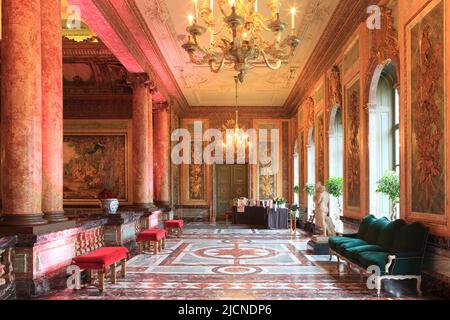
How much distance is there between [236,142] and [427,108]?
10.4 m

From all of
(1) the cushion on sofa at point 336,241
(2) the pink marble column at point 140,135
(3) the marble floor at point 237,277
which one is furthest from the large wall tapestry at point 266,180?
(1) the cushion on sofa at point 336,241

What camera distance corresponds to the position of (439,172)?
5.79 m

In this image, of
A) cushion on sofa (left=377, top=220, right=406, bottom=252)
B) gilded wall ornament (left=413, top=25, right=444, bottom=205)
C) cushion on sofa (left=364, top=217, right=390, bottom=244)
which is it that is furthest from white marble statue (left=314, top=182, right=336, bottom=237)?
gilded wall ornament (left=413, top=25, right=444, bottom=205)

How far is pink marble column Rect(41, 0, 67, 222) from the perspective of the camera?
6.71 m

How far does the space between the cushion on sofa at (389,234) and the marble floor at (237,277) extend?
0.67 meters

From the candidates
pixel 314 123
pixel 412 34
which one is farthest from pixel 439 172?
pixel 314 123

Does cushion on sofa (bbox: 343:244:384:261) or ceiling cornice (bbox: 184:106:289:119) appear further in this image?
ceiling cornice (bbox: 184:106:289:119)

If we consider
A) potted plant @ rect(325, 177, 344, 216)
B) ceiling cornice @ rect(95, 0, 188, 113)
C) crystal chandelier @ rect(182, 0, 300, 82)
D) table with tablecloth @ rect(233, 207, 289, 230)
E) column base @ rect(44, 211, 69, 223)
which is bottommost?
table with tablecloth @ rect(233, 207, 289, 230)

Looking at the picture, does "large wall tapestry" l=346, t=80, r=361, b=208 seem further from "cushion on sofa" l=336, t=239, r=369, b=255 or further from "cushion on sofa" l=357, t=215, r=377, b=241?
"cushion on sofa" l=336, t=239, r=369, b=255

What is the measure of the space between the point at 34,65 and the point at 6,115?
76 centimetres

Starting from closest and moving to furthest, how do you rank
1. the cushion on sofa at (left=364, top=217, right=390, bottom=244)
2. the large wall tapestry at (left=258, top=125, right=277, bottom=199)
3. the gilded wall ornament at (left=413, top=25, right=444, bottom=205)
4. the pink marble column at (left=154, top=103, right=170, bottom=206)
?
the gilded wall ornament at (left=413, top=25, right=444, bottom=205) → the cushion on sofa at (left=364, top=217, right=390, bottom=244) → the pink marble column at (left=154, top=103, right=170, bottom=206) → the large wall tapestry at (left=258, top=125, right=277, bottom=199)

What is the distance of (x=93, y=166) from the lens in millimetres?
16641

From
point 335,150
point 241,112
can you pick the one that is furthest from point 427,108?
point 241,112

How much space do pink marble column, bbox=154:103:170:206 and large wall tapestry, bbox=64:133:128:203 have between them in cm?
113
